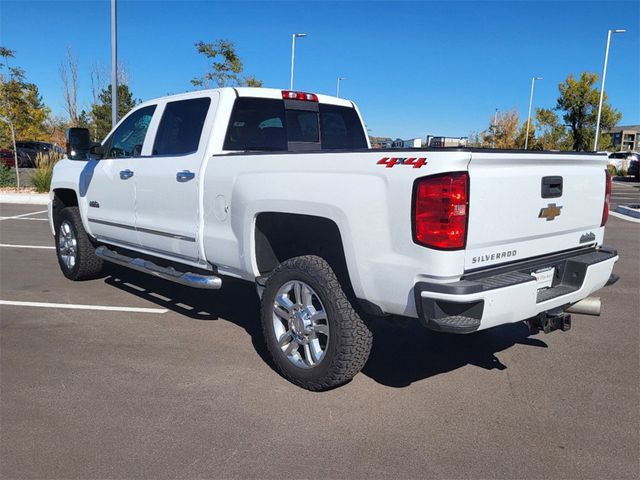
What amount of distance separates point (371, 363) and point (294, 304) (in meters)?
0.90

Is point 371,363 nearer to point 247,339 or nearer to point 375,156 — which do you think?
point 247,339

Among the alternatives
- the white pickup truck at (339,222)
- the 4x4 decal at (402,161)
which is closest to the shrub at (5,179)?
the white pickup truck at (339,222)

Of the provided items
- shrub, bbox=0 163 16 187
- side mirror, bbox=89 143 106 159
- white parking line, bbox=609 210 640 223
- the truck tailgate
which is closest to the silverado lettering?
the truck tailgate

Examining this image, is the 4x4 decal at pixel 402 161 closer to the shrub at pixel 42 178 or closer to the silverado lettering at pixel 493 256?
the silverado lettering at pixel 493 256

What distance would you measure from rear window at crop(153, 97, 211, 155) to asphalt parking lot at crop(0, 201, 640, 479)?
5.27 feet

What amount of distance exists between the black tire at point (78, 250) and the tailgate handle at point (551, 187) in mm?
5009

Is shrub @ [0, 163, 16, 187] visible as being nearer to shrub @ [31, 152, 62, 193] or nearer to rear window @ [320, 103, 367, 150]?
shrub @ [31, 152, 62, 193]

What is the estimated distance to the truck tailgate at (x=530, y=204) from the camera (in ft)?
10.0

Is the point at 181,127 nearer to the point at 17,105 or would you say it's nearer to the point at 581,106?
the point at 17,105

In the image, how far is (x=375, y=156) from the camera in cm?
319

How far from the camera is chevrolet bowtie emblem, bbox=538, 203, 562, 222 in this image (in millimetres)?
3477

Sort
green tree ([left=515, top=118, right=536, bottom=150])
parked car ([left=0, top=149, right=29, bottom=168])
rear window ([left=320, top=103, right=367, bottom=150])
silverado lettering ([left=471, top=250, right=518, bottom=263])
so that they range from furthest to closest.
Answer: green tree ([left=515, top=118, right=536, bottom=150])
parked car ([left=0, top=149, right=29, bottom=168])
rear window ([left=320, top=103, right=367, bottom=150])
silverado lettering ([left=471, top=250, right=518, bottom=263])

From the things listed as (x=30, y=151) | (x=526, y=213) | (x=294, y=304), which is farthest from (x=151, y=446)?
(x=30, y=151)

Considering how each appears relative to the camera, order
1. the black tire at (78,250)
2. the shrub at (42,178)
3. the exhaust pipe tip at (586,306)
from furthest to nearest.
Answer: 1. the shrub at (42,178)
2. the black tire at (78,250)
3. the exhaust pipe tip at (586,306)
